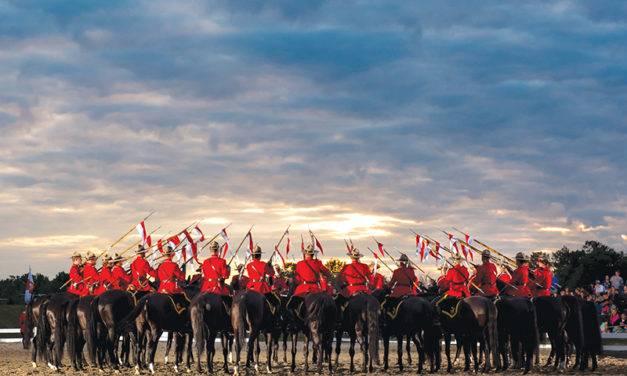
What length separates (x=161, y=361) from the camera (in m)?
20.9

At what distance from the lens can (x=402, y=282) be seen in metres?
18.5

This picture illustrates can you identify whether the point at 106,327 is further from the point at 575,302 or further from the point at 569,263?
the point at 569,263

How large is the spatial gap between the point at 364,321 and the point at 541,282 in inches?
201

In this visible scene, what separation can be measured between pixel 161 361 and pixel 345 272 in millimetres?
6753

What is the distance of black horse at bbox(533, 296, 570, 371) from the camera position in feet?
57.7

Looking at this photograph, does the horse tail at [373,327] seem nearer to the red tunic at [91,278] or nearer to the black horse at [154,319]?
the black horse at [154,319]

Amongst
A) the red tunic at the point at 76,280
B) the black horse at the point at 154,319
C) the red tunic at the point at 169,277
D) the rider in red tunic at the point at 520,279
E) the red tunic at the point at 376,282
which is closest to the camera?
the black horse at the point at 154,319

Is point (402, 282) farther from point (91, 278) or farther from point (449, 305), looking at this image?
point (91, 278)

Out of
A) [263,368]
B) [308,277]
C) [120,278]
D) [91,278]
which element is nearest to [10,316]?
[91,278]

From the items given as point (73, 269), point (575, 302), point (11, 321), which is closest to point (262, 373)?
point (73, 269)

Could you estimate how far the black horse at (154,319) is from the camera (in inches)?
655

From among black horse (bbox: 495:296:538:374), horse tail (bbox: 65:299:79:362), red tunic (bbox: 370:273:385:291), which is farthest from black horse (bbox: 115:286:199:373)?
black horse (bbox: 495:296:538:374)

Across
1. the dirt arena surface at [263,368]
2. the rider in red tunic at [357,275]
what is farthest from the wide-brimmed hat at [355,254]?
the dirt arena surface at [263,368]

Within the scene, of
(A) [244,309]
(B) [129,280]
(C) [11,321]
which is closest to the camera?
(A) [244,309]
